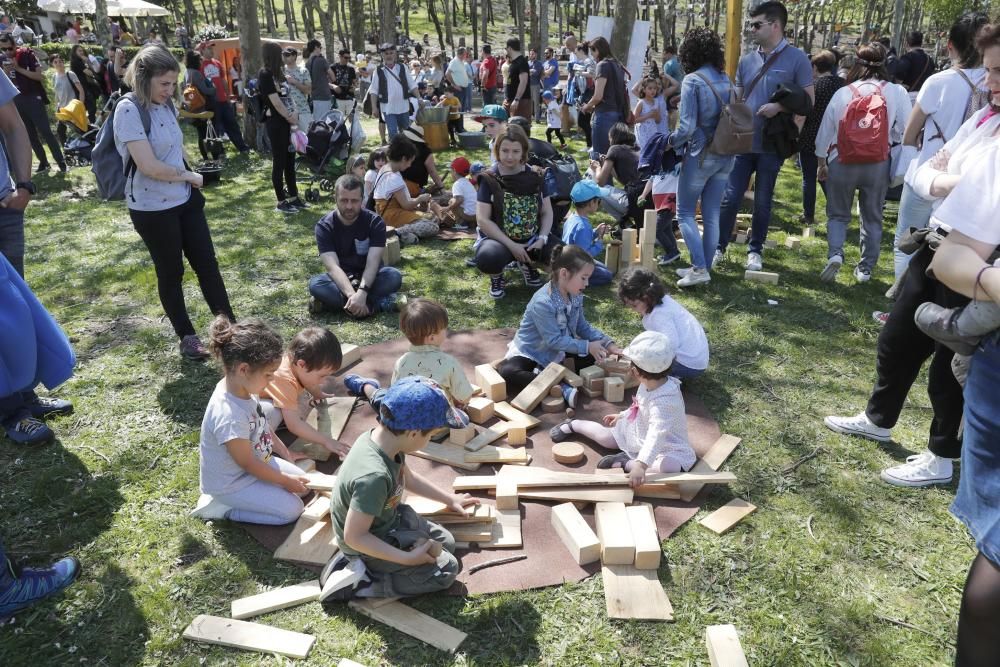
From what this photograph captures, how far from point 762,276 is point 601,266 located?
63.6 inches

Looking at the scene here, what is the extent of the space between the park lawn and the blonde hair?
1.99 m

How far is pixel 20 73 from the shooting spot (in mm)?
11039

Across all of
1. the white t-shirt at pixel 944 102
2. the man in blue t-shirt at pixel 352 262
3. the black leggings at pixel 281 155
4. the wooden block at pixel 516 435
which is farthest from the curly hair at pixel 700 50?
the black leggings at pixel 281 155

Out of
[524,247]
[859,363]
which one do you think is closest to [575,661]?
[859,363]

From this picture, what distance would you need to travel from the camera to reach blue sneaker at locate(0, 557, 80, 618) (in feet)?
9.73

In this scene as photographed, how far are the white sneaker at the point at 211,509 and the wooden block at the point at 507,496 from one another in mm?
1414

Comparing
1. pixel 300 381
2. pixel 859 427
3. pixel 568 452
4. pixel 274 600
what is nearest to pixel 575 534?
pixel 568 452

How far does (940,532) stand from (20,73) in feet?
44.5

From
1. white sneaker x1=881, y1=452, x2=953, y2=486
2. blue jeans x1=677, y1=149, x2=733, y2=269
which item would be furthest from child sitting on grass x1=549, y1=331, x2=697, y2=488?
blue jeans x1=677, y1=149, x2=733, y2=269

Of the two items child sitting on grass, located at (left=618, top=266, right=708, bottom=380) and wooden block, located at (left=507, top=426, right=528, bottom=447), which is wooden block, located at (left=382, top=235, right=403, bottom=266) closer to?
child sitting on grass, located at (left=618, top=266, right=708, bottom=380)

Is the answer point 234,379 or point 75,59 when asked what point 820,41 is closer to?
point 75,59

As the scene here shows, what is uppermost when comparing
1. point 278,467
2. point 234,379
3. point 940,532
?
point 234,379

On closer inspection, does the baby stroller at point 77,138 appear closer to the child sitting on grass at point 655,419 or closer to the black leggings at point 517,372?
the black leggings at point 517,372

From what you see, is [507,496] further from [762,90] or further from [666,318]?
[762,90]
